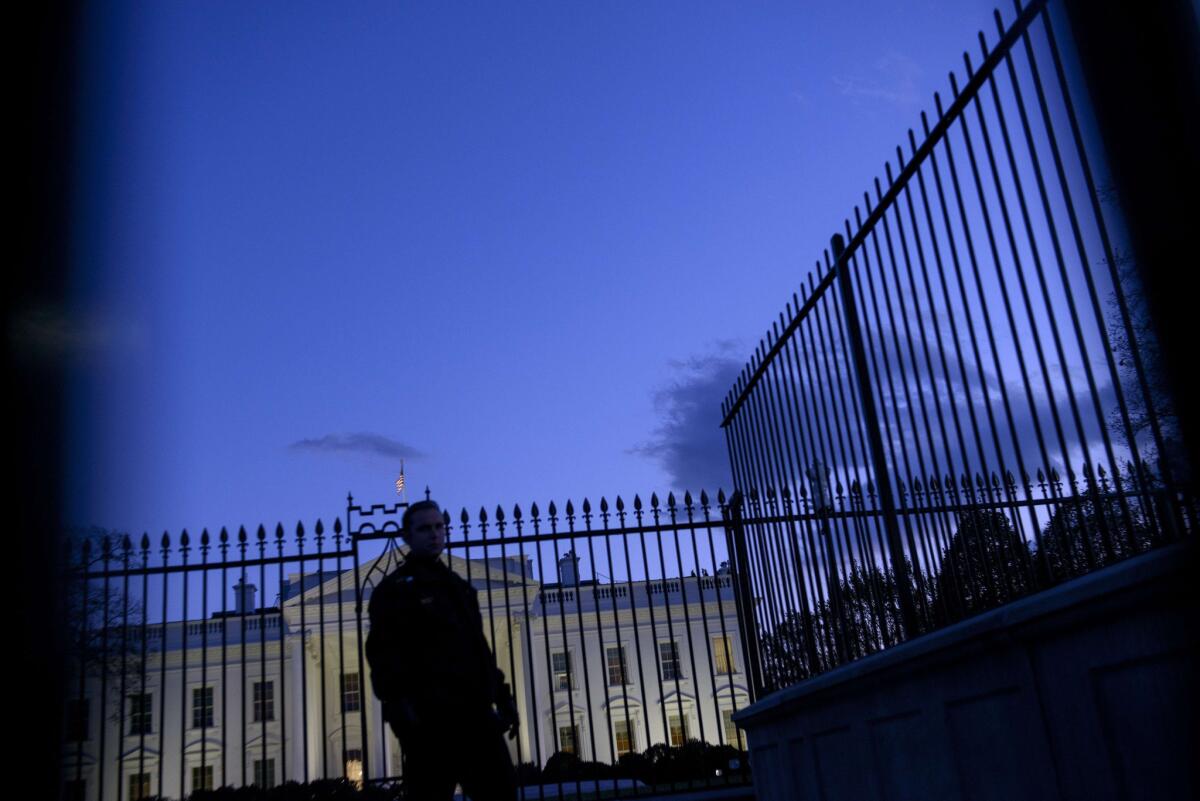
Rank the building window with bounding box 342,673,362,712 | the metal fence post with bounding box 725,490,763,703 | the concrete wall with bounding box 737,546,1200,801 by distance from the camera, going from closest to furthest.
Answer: the concrete wall with bounding box 737,546,1200,801
the metal fence post with bounding box 725,490,763,703
the building window with bounding box 342,673,362,712

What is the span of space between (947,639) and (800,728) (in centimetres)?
192

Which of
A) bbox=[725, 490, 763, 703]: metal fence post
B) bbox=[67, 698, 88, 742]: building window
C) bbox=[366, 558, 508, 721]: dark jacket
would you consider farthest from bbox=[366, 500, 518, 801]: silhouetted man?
bbox=[725, 490, 763, 703]: metal fence post

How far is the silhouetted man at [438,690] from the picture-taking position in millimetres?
4191

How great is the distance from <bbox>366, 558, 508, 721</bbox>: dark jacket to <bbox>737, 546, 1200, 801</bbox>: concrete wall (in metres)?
1.68

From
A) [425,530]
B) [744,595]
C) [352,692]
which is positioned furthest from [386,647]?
[352,692]

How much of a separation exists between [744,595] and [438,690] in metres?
3.57

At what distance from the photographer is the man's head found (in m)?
4.53

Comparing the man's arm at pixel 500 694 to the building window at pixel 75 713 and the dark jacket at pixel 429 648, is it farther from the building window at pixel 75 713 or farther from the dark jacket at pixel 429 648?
the building window at pixel 75 713

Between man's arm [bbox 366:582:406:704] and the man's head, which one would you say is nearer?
man's arm [bbox 366:582:406:704]

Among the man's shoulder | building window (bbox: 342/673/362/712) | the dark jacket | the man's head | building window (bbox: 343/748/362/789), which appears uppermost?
building window (bbox: 342/673/362/712)

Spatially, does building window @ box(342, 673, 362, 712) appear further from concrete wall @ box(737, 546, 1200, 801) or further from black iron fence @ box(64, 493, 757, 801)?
concrete wall @ box(737, 546, 1200, 801)

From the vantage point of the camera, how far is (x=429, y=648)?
14.1 feet

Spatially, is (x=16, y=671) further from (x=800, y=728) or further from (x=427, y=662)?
(x=800, y=728)

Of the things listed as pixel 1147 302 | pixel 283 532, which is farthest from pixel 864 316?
pixel 283 532
